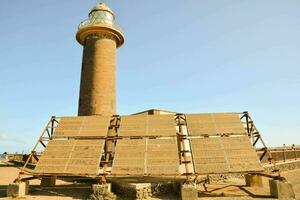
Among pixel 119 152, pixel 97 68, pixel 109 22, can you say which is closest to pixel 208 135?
pixel 119 152

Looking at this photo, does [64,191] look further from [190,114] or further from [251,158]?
[251,158]

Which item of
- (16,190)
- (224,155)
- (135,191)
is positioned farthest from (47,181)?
(224,155)

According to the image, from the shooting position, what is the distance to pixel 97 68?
1997 centimetres

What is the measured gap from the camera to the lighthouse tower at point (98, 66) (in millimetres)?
19406

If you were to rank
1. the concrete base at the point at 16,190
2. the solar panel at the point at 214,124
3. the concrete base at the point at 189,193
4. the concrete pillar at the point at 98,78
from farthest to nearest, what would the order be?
1. the concrete pillar at the point at 98,78
2. the solar panel at the point at 214,124
3. the concrete base at the point at 16,190
4. the concrete base at the point at 189,193

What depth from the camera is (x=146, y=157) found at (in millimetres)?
10922

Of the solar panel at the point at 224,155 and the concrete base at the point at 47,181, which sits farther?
the concrete base at the point at 47,181

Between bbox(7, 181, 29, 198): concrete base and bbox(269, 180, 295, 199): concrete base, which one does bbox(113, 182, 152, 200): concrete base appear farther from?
bbox(269, 180, 295, 199): concrete base

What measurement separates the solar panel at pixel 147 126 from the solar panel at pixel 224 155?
1.54 m

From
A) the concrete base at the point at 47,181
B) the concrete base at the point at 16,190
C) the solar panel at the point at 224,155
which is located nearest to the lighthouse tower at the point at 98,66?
the concrete base at the point at 47,181

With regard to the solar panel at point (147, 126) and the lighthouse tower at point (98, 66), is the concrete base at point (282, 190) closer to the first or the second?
the solar panel at point (147, 126)

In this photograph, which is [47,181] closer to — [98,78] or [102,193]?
[102,193]

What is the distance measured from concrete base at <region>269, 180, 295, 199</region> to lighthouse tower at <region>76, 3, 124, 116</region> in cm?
1339

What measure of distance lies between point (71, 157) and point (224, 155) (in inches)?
293
